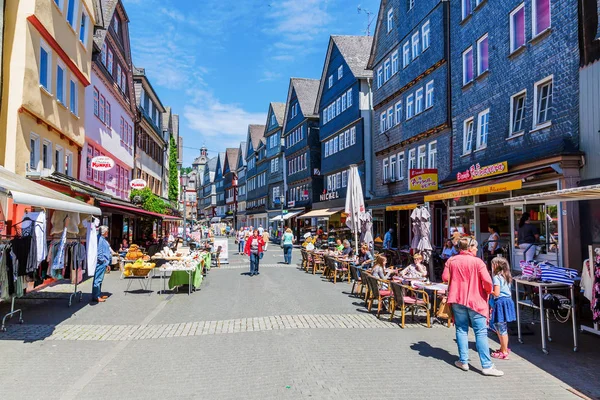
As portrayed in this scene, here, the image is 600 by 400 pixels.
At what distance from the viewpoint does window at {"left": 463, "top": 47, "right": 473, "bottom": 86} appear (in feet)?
60.1

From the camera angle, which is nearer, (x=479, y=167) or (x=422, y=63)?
(x=479, y=167)

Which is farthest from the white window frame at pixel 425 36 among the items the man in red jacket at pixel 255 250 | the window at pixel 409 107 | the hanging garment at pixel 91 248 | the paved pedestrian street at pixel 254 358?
the hanging garment at pixel 91 248

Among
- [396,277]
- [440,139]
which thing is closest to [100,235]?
[396,277]

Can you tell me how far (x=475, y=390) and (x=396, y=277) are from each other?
5.51 m

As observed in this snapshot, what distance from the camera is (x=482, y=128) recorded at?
17.2 m

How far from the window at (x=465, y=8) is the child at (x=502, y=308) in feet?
47.4

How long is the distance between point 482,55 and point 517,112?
349cm

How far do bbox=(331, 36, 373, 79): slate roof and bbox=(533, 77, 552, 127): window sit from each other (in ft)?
62.9

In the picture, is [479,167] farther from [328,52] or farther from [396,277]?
[328,52]

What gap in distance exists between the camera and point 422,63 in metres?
22.8

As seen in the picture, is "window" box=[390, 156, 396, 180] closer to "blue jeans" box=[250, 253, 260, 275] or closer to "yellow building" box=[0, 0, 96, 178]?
"blue jeans" box=[250, 253, 260, 275]

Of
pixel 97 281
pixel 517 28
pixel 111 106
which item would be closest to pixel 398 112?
pixel 517 28

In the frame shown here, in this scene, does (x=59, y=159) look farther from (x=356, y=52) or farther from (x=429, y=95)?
(x=356, y=52)

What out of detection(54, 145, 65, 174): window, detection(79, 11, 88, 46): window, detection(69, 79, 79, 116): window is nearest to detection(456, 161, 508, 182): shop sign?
detection(54, 145, 65, 174): window
